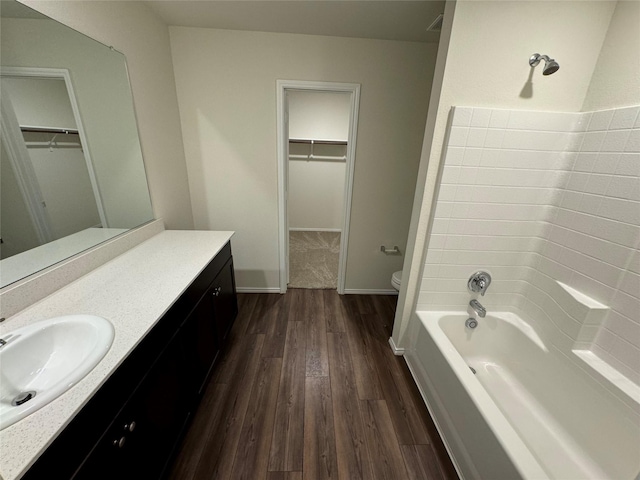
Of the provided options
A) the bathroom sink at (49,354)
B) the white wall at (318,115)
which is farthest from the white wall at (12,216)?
the white wall at (318,115)

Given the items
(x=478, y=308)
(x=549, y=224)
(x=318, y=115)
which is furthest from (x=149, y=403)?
(x=318, y=115)

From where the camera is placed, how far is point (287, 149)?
2.33 meters

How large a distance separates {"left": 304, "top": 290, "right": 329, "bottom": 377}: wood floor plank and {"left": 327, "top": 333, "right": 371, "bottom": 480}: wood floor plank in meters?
0.06

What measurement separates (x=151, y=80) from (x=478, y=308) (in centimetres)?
270

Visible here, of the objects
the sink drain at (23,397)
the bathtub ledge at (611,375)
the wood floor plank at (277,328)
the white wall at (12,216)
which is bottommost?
the wood floor plank at (277,328)

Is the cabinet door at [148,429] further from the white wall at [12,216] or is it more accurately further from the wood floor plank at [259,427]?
the white wall at [12,216]

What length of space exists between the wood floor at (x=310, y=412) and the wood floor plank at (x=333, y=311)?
0.01 meters

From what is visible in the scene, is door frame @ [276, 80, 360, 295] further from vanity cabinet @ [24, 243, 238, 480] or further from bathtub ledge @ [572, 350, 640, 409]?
bathtub ledge @ [572, 350, 640, 409]

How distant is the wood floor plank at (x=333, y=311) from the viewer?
7.40ft

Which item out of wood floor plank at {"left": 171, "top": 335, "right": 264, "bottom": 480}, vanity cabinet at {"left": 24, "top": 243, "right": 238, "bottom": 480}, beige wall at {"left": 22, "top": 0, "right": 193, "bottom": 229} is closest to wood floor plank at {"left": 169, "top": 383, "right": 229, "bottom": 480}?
wood floor plank at {"left": 171, "top": 335, "right": 264, "bottom": 480}

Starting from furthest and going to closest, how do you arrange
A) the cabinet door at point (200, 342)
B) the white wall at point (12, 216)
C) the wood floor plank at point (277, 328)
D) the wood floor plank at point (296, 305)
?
the wood floor plank at point (296, 305) < the wood floor plank at point (277, 328) < the cabinet door at point (200, 342) < the white wall at point (12, 216)

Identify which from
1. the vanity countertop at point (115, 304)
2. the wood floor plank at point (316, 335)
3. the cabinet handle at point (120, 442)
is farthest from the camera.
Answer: the wood floor plank at point (316, 335)

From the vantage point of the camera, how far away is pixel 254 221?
8.18 ft

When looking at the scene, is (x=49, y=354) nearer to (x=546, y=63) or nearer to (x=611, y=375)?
(x=611, y=375)
